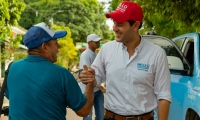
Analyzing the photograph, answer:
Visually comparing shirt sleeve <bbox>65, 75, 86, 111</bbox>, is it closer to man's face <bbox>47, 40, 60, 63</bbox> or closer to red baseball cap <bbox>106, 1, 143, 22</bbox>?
man's face <bbox>47, 40, 60, 63</bbox>

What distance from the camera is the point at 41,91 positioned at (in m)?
2.45

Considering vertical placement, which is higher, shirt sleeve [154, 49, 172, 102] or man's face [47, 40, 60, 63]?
man's face [47, 40, 60, 63]

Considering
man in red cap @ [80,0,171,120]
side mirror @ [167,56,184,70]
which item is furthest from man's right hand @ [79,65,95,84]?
side mirror @ [167,56,184,70]

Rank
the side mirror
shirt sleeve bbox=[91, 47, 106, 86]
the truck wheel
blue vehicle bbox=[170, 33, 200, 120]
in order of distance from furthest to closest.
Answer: the side mirror < the truck wheel < blue vehicle bbox=[170, 33, 200, 120] < shirt sleeve bbox=[91, 47, 106, 86]

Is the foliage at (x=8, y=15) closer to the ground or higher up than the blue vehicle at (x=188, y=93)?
higher up

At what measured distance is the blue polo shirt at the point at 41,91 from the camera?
2459 mm

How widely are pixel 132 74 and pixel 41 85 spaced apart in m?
0.87

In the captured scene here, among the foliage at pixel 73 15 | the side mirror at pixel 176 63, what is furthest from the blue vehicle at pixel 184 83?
the foliage at pixel 73 15

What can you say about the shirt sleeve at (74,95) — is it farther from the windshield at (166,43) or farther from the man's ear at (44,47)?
the windshield at (166,43)

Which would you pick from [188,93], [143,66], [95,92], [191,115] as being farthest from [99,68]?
[95,92]

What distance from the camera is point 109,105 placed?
3127 mm

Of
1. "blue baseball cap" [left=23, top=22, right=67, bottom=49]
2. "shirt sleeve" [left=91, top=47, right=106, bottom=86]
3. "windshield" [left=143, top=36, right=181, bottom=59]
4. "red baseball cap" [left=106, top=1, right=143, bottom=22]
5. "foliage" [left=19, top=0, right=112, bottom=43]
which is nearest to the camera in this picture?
"blue baseball cap" [left=23, top=22, right=67, bottom=49]

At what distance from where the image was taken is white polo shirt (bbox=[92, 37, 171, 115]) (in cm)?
296

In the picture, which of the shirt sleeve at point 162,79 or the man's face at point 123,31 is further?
the man's face at point 123,31
